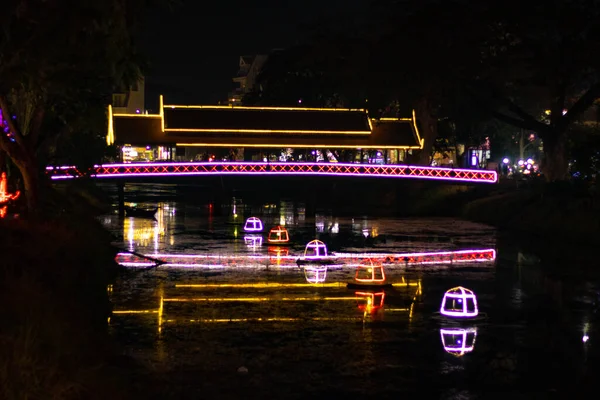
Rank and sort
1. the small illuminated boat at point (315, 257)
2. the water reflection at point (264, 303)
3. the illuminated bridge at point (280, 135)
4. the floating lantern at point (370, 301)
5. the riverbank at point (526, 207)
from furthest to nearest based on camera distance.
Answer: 1. the illuminated bridge at point (280, 135)
2. the riverbank at point (526, 207)
3. the small illuminated boat at point (315, 257)
4. the floating lantern at point (370, 301)
5. the water reflection at point (264, 303)

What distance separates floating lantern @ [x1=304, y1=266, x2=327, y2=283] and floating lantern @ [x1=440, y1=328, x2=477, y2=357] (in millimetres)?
10163

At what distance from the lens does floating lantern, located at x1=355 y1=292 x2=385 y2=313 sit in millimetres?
29244

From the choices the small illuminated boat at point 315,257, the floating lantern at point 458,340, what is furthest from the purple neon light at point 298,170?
the floating lantern at point 458,340

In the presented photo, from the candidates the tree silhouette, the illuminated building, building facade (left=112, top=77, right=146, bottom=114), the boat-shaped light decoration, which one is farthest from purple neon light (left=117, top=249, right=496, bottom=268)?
building facade (left=112, top=77, right=146, bottom=114)

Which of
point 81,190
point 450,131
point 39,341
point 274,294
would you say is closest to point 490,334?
point 274,294

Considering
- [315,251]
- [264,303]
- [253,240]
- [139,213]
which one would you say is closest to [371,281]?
[264,303]

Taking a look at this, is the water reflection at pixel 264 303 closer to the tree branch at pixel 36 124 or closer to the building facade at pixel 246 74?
the tree branch at pixel 36 124

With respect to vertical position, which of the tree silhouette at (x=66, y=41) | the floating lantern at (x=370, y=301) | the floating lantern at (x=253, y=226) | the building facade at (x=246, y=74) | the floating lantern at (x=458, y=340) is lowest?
the floating lantern at (x=458, y=340)

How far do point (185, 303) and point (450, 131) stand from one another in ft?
222

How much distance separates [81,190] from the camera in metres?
71.2

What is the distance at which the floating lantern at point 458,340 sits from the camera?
2331cm

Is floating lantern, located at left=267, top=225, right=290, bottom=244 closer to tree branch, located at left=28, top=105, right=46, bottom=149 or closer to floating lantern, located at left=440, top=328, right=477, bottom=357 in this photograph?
tree branch, located at left=28, top=105, right=46, bottom=149

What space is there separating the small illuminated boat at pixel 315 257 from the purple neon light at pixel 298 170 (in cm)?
2704

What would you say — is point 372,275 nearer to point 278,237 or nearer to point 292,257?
point 292,257
